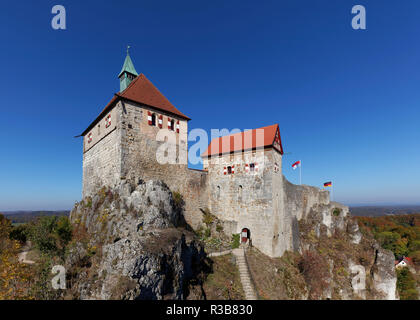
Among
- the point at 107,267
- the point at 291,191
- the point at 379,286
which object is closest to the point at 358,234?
the point at 379,286

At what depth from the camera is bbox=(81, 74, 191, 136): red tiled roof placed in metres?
16.9

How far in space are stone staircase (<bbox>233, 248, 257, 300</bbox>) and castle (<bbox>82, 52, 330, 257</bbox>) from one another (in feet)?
7.37

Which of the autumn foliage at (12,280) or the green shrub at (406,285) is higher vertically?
the autumn foliage at (12,280)

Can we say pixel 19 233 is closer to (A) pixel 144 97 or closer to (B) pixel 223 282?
(A) pixel 144 97

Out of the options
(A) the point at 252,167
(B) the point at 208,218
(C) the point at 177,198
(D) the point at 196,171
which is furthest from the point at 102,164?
(A) the point at 252,167

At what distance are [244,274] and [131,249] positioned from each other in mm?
9896

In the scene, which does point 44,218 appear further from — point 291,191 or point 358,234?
point 358,234

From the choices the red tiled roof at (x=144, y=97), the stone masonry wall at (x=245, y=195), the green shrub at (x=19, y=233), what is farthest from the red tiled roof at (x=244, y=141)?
the green shrub at (x=19, y=233)

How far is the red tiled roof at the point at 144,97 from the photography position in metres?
16.9

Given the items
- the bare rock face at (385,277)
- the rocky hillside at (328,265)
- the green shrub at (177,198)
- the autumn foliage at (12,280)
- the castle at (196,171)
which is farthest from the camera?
the bare rock face at (385,277)

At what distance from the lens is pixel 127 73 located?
22.0m

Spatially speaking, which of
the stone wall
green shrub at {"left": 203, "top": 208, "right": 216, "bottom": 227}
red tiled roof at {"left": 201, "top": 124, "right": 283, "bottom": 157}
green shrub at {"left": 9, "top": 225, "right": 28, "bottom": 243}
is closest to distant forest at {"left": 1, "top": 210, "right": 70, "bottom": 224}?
green shrub at {"left": 9, "top": 225, "right": 28, "bottom": 243}

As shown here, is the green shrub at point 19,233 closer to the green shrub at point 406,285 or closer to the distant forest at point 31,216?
the distant forest at point 31,216

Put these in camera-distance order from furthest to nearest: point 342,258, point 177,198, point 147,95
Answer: point 342,258
point 177,198
point 147,95
